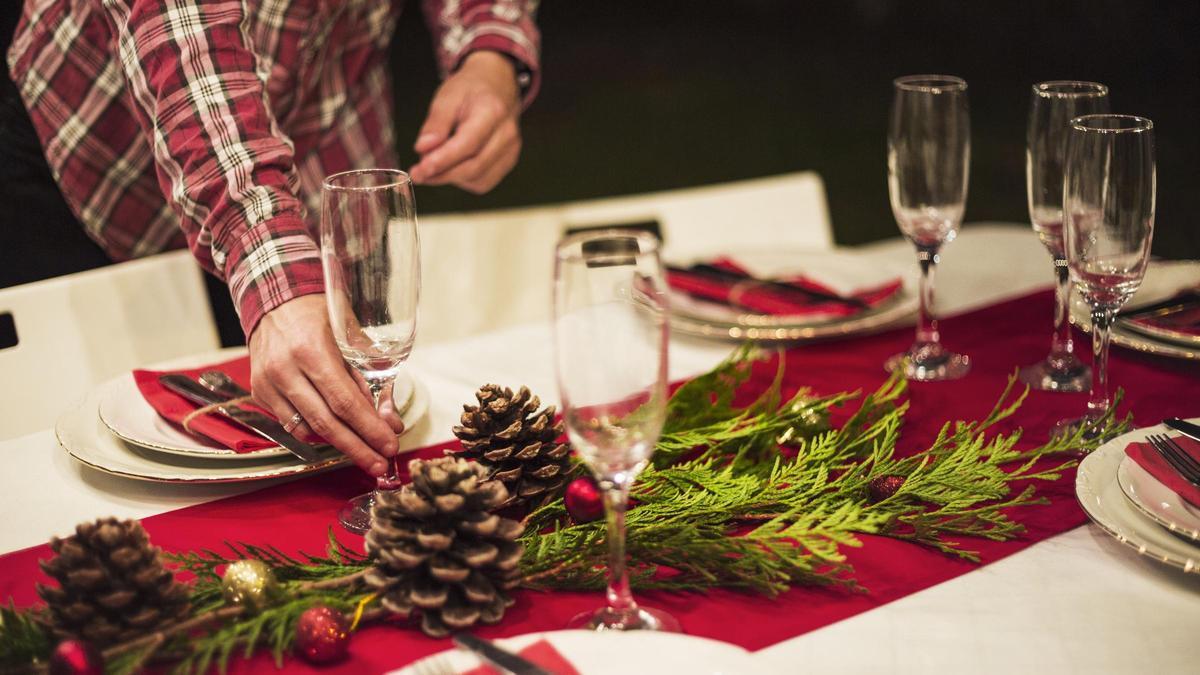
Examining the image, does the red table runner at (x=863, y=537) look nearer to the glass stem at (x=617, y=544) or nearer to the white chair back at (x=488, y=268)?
the glass stem at (x=617, y=544)

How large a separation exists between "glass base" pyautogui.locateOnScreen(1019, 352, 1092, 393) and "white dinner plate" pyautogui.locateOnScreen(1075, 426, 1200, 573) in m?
0.24

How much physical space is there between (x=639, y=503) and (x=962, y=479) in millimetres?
281

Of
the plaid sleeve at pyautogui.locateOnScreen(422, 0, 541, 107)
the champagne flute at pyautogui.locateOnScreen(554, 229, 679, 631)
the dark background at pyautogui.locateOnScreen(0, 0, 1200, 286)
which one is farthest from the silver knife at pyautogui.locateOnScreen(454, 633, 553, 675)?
the dark background at pyautogui.locateOnScreen(0, 0, 1200, 286)

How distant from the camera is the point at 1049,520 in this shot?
1009mm

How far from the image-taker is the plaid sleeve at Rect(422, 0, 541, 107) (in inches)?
69.5

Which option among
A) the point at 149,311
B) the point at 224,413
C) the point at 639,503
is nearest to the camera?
the point at 639,503

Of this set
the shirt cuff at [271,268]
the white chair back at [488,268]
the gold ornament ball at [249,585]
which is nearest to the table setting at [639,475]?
the gold ornament ball at [249,585]

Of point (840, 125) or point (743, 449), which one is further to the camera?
point (840, 125)

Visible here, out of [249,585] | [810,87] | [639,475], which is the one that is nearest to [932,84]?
[639,475]

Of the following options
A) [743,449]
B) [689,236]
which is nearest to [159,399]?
[743,449]

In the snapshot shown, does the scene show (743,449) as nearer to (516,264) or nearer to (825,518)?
(825,518)

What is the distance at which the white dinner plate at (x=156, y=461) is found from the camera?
1.07 meters

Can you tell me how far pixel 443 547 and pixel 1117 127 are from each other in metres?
0.73

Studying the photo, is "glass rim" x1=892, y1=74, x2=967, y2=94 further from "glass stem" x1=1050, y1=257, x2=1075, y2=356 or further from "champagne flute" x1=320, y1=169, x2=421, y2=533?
"champagne flute" x1=320, y1=169, x2=421, y2=533
